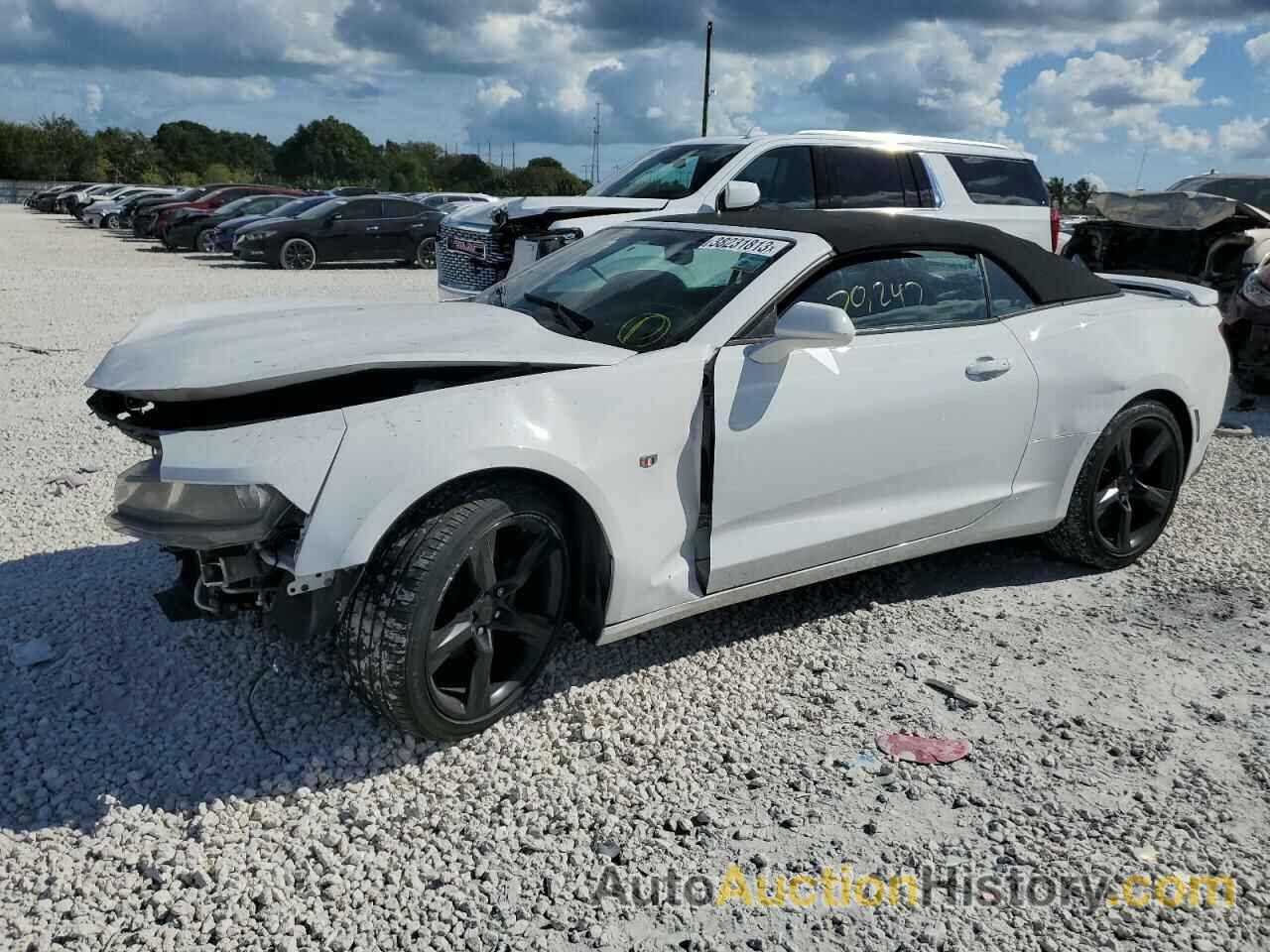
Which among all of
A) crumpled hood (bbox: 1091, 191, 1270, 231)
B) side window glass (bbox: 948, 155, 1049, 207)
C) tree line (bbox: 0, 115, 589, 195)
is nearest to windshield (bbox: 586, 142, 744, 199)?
side window glass (bbox: 948, 155, 1049, 207)

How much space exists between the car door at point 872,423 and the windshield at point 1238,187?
31.0 ft

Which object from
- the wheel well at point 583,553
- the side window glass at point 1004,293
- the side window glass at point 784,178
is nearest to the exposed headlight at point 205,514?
the wheel well at point 583,553

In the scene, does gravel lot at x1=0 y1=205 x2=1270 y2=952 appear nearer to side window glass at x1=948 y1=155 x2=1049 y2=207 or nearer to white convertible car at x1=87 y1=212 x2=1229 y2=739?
white convertible car at x1=87 y1=212 x2=1229 y2=739

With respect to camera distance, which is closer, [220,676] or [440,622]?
[440,622]

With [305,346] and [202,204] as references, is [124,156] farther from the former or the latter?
[305,346]

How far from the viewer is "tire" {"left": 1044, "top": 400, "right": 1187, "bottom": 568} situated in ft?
14.3

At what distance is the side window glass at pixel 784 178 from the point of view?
838cm

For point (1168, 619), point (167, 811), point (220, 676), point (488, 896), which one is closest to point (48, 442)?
point (220, 676)

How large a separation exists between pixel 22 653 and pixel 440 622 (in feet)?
5.34

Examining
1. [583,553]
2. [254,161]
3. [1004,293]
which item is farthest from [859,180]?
[254,161]

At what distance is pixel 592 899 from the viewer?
2498 millimetres

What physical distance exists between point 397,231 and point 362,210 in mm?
752

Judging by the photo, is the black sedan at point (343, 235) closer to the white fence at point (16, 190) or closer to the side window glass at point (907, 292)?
the side window glass at point (907, 292)

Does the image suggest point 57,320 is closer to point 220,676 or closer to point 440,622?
point 220,676
